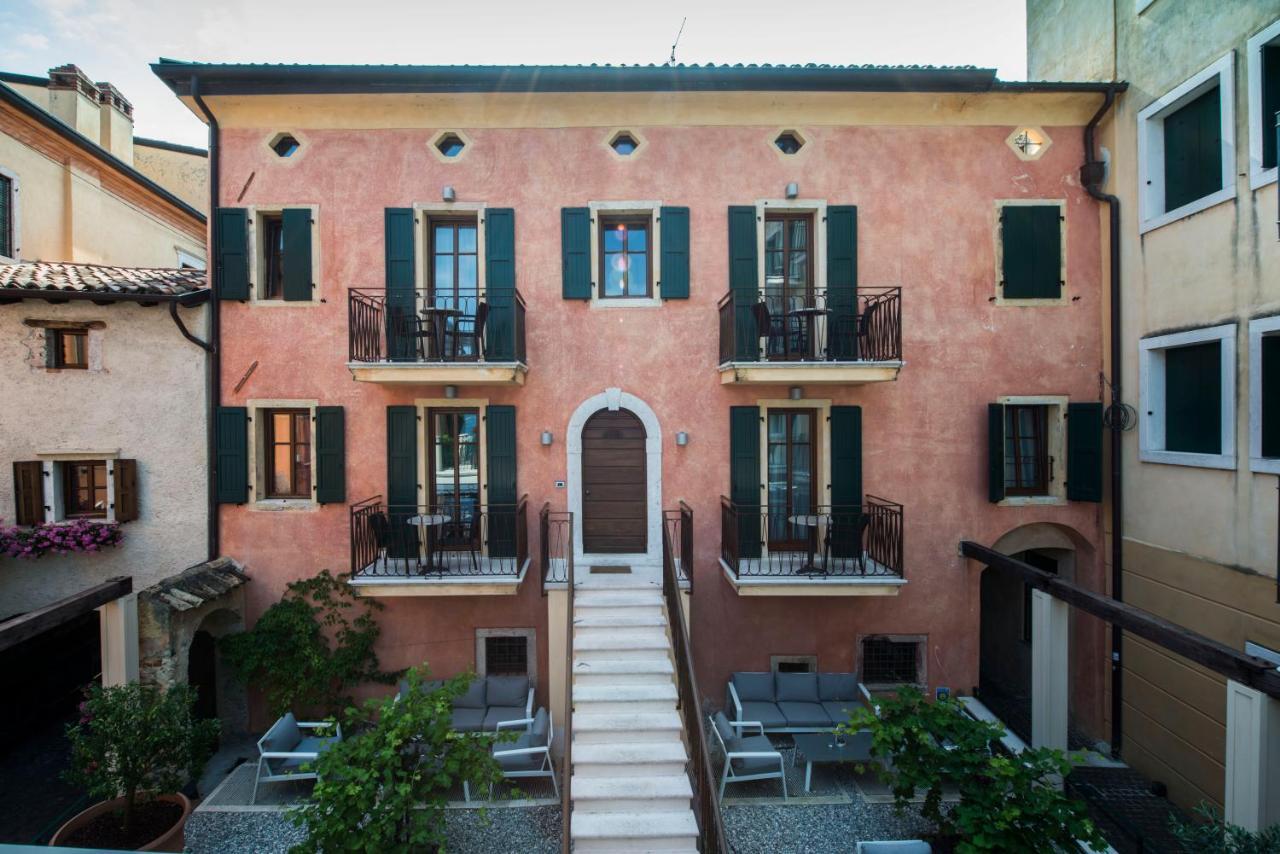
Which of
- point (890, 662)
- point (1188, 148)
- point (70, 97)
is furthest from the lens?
point (70, 97)

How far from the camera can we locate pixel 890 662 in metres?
9.18

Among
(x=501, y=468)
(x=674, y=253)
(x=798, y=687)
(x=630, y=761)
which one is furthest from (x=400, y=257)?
(x=798, y=687)

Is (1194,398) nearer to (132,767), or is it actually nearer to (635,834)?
(635,834)

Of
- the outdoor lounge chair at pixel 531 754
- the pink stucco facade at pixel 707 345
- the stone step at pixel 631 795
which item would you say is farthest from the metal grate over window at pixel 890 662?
the outdoor lounge chair at pixel 531 754

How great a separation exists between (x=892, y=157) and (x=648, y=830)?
9610mm

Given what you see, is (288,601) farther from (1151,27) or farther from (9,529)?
(1151,27)

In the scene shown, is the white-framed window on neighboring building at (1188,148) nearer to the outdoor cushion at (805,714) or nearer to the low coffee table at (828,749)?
the low coffee table at (828,749)

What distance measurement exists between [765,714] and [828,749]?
38.4 inches

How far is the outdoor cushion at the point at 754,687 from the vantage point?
28.0 feet

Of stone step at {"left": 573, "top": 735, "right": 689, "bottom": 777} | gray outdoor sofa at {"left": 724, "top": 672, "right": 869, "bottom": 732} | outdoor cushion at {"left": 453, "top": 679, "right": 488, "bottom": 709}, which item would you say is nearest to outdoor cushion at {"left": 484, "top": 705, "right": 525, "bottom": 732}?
outdoor cushion at {"left": 453, "top": 679, "right": 488, "bottom": 709}

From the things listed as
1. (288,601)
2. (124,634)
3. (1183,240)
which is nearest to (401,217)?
(288,601)

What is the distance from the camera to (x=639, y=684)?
7.14m

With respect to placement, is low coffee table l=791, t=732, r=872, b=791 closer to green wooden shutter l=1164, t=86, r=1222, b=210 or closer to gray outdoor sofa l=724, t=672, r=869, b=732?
gray outdoor sofa l=724, t=672, r=869, b=732

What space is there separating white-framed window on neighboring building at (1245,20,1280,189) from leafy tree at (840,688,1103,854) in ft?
23.6
